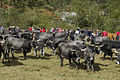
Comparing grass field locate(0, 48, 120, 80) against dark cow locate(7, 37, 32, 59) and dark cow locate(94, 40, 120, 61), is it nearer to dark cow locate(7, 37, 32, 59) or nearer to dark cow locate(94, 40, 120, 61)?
dark cow locate(7, 37, 32, 59)

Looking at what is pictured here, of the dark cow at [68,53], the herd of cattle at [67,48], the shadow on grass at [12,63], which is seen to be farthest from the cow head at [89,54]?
the shadow on grass at [12,63]

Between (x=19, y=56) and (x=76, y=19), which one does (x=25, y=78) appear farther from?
(x=76, y=19)

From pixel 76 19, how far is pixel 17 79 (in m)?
34.4

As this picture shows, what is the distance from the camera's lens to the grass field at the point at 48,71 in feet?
40.1

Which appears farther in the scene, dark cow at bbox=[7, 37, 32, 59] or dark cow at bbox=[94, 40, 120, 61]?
dark cow at bbox=[94, 40, 120, 61]

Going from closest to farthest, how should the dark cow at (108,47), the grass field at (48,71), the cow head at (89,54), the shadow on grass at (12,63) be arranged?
the grass field at (48,71) → the cow head at (89,54) → the shadow on grass at (12,63) → the dark cow at (108,47)

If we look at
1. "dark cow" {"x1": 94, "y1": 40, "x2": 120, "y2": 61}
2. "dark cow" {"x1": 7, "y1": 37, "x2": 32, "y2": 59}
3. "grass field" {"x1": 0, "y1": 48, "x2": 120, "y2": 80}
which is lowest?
"grass field" {"x1": 0, "y1": 48, "x2": 120, "y2": 80}

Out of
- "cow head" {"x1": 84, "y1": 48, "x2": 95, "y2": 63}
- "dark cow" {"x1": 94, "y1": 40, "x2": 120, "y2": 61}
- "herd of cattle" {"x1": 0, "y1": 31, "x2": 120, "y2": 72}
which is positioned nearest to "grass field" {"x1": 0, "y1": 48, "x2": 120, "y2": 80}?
"herd of cattle" {"x1": 0, "y1": 31, "x2": 120, "y2": 72}

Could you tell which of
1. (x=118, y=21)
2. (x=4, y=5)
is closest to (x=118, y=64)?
(x=118, y=21)

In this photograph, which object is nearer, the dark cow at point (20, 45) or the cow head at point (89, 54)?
the cow head at point (89, 54)

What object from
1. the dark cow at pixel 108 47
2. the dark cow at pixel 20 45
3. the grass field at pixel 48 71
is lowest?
the grass field at pixel 48 71

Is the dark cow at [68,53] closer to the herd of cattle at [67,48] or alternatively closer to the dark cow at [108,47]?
the herd of cattle at [67,48]

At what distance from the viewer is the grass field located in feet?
40.1

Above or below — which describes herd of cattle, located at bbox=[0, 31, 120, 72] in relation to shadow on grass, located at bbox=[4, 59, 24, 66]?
above
